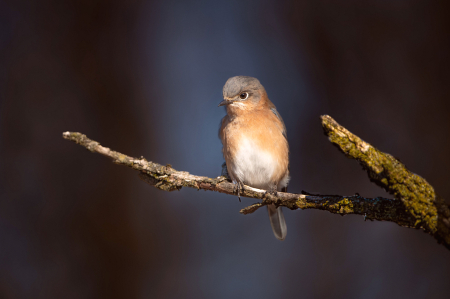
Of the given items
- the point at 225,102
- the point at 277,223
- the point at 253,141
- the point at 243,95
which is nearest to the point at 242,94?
the point at 243,95

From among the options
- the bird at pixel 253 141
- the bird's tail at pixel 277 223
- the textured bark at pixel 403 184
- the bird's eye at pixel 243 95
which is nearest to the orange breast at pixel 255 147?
the bird at pixel 253 141

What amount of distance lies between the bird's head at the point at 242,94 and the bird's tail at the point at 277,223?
0.79 m

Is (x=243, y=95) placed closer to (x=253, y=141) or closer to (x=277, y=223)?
(x=253, y=141)

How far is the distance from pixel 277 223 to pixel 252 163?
1.85 feet

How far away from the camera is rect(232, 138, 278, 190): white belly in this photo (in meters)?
1.82

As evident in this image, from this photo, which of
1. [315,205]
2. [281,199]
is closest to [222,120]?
[281,199]

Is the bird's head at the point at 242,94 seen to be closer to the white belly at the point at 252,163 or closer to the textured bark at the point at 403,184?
the white belly at the point at 252,163

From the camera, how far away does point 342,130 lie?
2.69ft

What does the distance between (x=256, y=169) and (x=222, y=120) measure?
0.44m

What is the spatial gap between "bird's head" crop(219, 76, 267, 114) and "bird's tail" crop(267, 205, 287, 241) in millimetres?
786

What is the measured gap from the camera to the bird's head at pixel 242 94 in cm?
164

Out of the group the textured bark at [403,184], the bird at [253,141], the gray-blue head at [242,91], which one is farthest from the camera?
the bird at [253,141]

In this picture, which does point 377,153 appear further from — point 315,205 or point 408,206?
point 315,205

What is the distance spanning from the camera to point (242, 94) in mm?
1724
